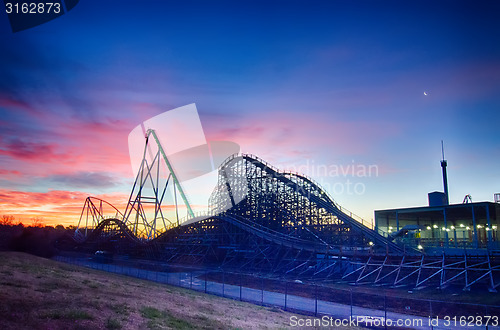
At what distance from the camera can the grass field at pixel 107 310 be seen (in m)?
8.95

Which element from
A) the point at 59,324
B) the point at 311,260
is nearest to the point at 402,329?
the point at 59,324

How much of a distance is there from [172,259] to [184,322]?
1293 inches

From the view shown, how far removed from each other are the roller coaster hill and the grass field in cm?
1315

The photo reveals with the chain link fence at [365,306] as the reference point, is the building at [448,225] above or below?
above

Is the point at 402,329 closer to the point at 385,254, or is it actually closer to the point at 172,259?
the point at 385,254

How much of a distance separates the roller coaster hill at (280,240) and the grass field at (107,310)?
13.2 metres

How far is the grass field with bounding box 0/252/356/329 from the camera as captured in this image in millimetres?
8948

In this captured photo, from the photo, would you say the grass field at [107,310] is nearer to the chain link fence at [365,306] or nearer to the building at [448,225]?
the chain link fence at [365,306]

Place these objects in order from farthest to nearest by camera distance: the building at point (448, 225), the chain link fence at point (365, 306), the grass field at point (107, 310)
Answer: the building at point (448, 225)
the chain link fence at point (365, 306)
the grass field at point (107, 310)

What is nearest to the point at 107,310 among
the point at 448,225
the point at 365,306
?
the point at 365,306

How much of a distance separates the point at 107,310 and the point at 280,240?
22.4 metres

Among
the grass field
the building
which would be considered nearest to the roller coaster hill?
the building

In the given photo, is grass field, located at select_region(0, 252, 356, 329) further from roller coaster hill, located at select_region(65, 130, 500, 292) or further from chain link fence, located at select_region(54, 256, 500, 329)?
roller coaster hill, located at select_region(65, 130, 500, 292)

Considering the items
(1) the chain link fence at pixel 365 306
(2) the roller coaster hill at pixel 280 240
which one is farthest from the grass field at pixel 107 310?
(2) the roller coaster hill at pixel 280 240
